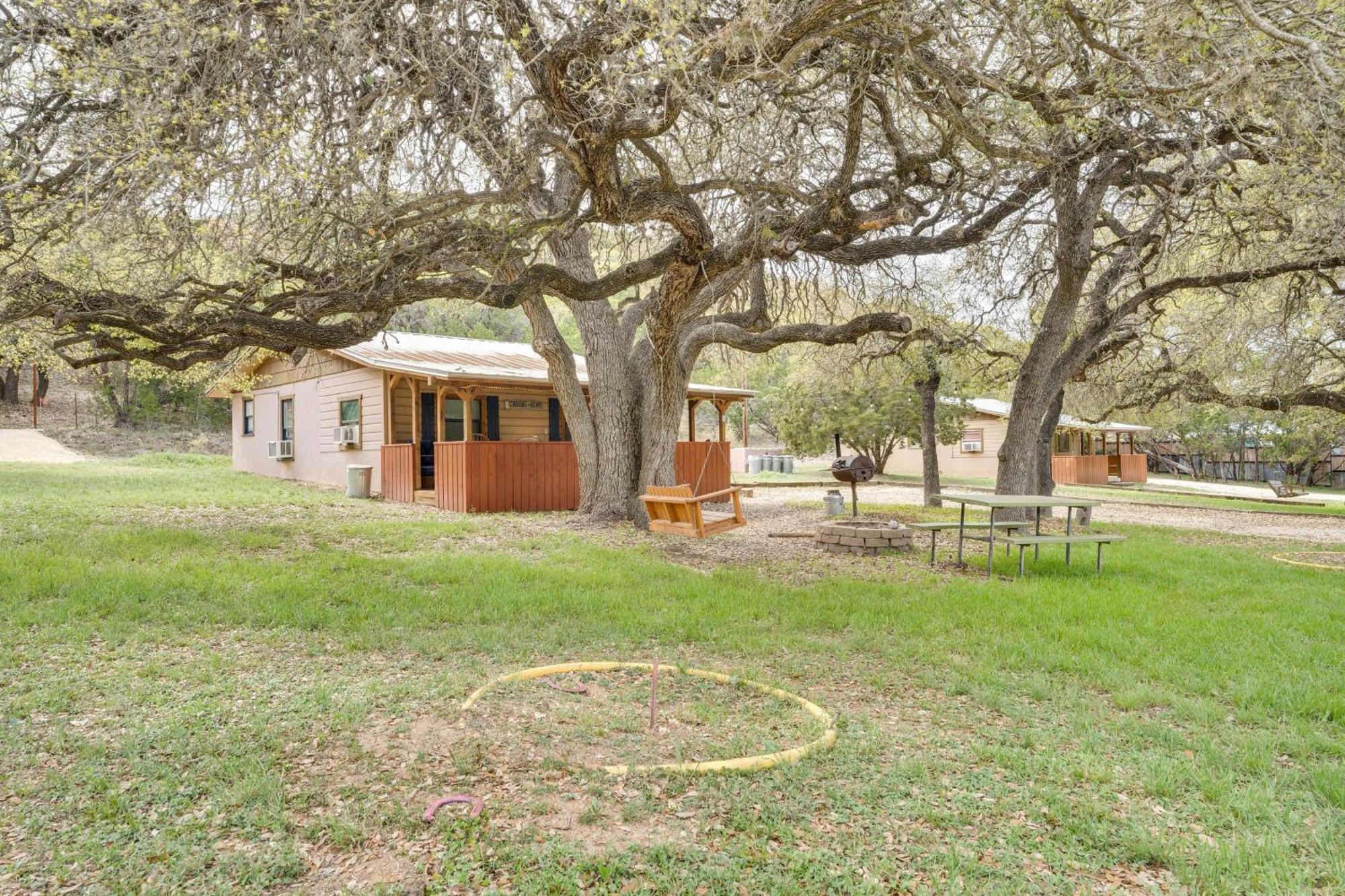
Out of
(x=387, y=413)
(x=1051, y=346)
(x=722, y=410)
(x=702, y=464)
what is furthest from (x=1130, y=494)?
(x=387, y=413)

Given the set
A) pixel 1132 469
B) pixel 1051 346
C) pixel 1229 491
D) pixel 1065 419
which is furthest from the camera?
pixel 1132 469

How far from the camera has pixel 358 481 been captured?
54.9 ft

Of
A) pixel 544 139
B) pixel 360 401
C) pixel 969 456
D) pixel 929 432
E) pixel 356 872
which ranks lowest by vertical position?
pixel 356 872

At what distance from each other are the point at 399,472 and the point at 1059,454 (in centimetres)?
2825

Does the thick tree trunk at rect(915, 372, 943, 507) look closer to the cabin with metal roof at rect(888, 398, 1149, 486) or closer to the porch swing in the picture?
the porch swing

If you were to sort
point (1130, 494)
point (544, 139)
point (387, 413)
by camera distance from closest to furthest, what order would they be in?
point (544, 139), point (387, 413), point (1130, 494)

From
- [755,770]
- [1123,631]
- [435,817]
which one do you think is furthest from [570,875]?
[1123,631]

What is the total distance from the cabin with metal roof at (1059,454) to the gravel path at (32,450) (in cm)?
2941

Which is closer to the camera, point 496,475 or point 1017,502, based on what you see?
point 1017,502

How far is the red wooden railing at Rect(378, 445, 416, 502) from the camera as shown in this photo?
15797 millimetres

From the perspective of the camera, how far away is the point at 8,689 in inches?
162

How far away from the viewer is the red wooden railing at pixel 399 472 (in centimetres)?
1580

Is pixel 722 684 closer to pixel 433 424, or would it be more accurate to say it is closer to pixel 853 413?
pixel 433 424

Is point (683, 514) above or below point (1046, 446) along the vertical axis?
below
